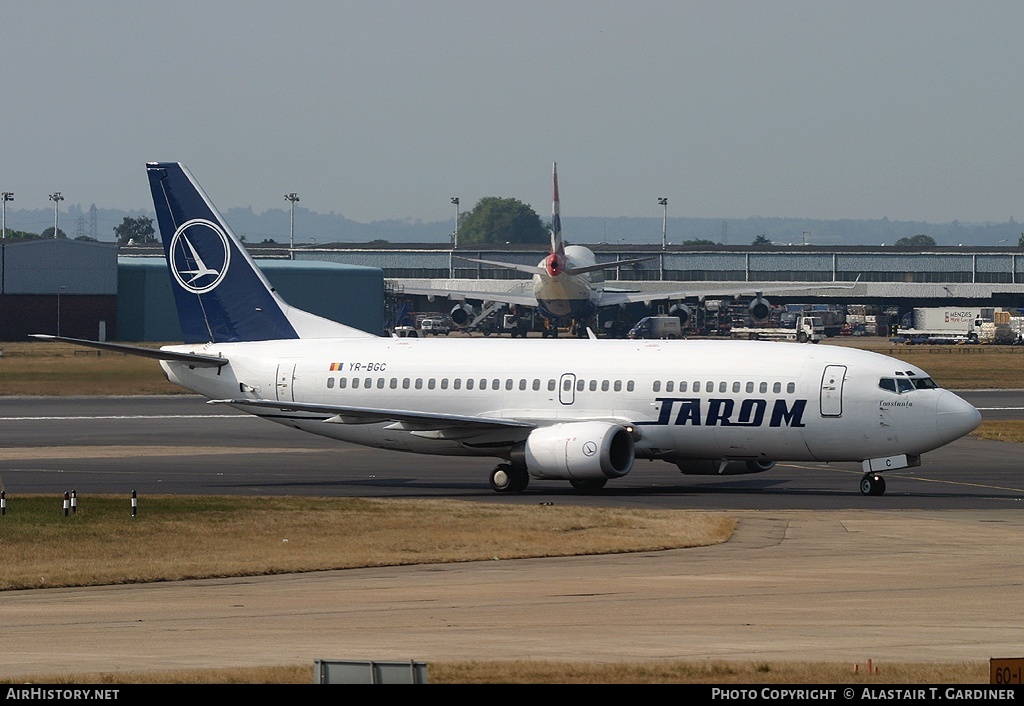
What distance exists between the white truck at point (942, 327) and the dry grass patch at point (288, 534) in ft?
394

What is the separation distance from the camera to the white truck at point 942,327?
153250 mm

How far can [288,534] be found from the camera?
1275 inches

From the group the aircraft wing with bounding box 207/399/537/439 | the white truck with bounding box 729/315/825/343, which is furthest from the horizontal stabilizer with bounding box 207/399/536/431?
the white truck with bounding box 729/315/825/343

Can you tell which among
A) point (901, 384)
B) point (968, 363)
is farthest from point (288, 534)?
point (968, 363)

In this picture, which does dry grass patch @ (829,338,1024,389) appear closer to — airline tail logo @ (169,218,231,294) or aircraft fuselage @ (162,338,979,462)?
aircraft fuselage @ (162,338,979,462)

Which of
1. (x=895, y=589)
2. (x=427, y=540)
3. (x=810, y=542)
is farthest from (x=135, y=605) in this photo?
(x=810, y=542)

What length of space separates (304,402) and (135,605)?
903 inches

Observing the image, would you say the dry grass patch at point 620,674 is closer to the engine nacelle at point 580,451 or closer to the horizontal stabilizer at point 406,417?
the engine nacelle at point 580,451

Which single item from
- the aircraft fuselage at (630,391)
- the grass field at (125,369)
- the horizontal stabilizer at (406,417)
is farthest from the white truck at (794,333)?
the horizontal stabilizer at (406,417)

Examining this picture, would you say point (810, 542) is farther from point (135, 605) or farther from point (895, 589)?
point (135, 605)

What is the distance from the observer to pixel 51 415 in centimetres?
6956

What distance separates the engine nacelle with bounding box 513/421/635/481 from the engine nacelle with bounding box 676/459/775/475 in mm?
2568

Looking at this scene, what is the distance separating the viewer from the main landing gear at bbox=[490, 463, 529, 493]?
140 ft

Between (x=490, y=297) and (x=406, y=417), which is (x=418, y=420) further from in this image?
(x=490, y=297)
